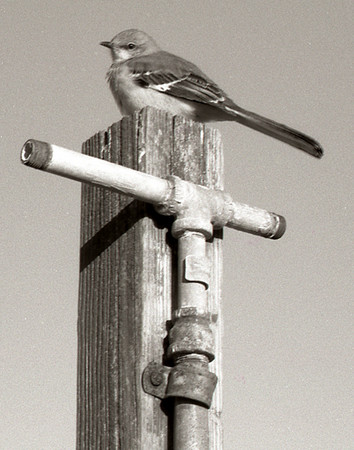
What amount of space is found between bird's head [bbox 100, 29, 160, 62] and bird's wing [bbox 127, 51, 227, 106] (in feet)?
2.77

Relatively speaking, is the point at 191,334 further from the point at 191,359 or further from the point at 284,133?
→ the point at 284,133

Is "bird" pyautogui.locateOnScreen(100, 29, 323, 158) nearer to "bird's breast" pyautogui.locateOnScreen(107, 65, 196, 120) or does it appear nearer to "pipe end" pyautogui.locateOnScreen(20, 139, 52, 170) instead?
"bird's breast" pyautogui.locateOnScreen(107, 65, 196, 120)

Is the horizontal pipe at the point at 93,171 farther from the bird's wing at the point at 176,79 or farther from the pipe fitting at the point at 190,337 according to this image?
the bird's wing at the point at 176,79

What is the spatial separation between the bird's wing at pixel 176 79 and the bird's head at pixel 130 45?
84 centimetres

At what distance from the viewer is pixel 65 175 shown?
190cm

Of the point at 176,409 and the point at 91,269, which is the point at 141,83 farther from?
the point at 176,409

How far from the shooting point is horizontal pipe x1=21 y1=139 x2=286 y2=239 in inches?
72.7

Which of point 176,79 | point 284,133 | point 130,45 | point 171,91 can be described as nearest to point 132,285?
point 284,133

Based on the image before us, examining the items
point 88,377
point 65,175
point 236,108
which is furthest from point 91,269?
point 236,108

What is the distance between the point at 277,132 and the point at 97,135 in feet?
5.58

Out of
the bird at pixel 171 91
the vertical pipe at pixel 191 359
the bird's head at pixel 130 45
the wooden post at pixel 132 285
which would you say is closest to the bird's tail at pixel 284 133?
the bird at pixel 171 91

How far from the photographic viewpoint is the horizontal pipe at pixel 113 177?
1847 mm

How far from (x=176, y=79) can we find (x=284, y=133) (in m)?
1.80

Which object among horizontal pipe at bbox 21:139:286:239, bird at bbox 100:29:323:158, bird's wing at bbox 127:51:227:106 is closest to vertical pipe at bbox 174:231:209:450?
horizontal pipe at bbox 21:139:286:239
